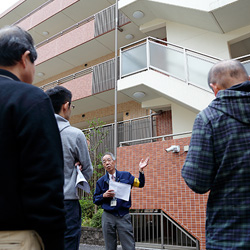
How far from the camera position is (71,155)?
2252 millimetres

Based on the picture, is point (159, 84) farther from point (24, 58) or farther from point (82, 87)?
point (24, 58)

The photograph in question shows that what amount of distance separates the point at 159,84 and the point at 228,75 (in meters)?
5.79

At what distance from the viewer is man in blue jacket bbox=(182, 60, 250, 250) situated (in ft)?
4.53

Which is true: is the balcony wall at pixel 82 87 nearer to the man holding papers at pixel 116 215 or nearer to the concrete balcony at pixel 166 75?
the concrete balcony at pixel 166 75

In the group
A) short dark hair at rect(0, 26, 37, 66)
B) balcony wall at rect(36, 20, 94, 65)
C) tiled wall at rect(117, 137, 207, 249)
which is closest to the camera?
short dark hair at rect(0, 26, 37, 66)

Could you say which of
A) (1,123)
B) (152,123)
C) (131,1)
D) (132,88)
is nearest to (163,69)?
(132,88)

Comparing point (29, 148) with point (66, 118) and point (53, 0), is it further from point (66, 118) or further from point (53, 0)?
point (53, 0)

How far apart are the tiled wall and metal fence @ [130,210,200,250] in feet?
0.62

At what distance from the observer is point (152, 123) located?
9242mm

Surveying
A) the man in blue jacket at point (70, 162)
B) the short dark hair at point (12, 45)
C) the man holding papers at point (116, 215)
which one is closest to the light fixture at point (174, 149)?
the man holding papers at point (116, 215)

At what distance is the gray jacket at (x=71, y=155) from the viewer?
2213mm

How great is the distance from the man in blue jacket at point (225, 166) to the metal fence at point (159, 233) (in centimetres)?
513

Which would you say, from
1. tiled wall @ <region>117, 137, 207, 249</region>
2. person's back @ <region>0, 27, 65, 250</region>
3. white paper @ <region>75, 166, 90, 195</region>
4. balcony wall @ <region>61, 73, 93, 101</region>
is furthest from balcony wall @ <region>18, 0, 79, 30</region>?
person's back @ <region>0, 27, 65, 250</region>

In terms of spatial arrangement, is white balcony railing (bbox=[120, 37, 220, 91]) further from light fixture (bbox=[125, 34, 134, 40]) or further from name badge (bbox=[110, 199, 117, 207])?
name badge (bbox=[110, 199, 117, 207])
